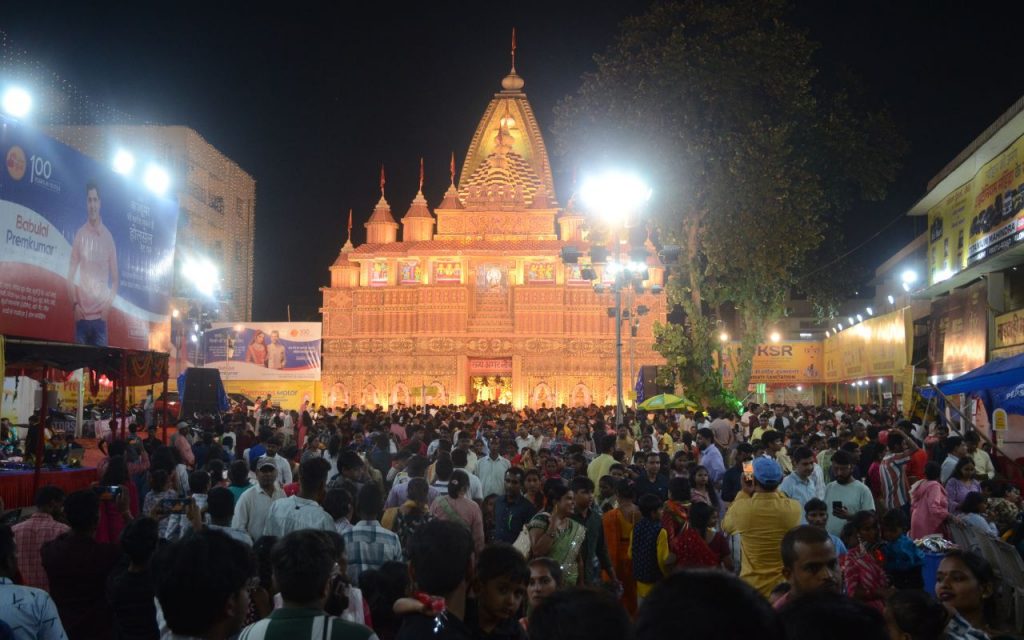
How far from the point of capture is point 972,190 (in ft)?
77.4

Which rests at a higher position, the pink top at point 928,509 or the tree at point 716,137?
the tree at point 716,137

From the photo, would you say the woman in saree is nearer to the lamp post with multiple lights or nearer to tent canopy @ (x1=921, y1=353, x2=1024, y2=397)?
tent canopy @ (x1=921, y1=353, x2=1024, y2=397)

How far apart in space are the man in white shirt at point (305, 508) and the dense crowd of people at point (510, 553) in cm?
2

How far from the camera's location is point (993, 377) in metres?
12.2

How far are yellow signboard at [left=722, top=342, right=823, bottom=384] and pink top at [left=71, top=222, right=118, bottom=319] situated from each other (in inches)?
1149

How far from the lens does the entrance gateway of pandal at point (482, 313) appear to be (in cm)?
4734

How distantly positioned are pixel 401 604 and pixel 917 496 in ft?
19.9

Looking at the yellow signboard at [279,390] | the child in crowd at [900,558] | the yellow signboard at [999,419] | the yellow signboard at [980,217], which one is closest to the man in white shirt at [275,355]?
the yellow signboard at [279,390]

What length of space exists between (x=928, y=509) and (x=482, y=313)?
4074cm

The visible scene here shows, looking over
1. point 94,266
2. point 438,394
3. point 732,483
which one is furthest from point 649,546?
point 438,394

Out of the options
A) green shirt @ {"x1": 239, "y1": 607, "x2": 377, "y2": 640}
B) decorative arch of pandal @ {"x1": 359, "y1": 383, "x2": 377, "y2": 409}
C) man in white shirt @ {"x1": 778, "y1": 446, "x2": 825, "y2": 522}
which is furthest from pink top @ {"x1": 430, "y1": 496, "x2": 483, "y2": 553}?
decorative arch of pandal @ {"x1": 359, "y1": 383, "x2": 377, "y2": 409}

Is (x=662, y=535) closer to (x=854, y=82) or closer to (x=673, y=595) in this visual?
(x=673, y=595)

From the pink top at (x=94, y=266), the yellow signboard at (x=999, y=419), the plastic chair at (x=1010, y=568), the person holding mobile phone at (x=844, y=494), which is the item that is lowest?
the plastic chair at (x=1010, y=568)

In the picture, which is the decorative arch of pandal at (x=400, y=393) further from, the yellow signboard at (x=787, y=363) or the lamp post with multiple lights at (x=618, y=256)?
the lamp post with multiple lights at (x=618, y=256)
